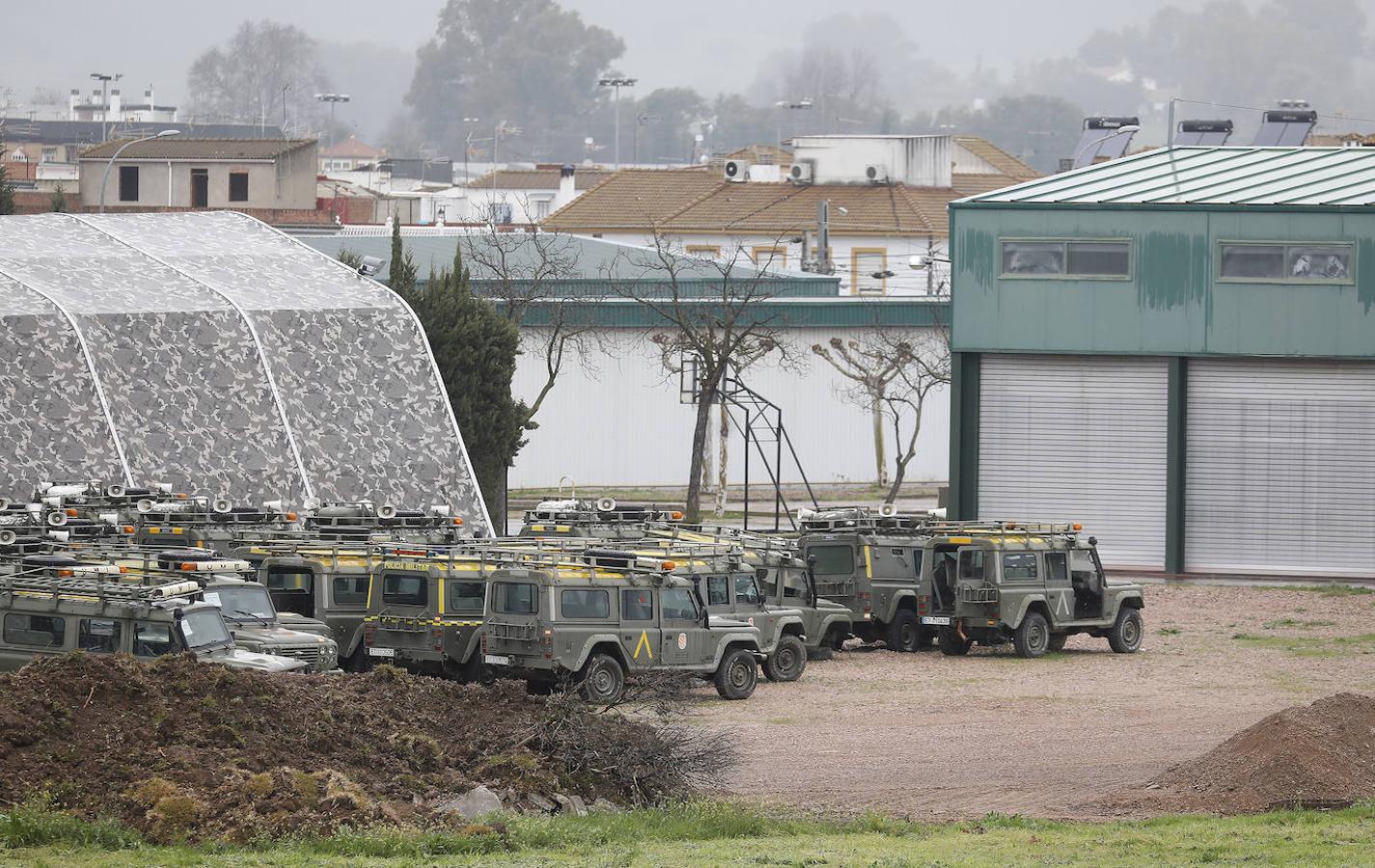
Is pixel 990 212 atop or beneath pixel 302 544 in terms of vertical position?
atop

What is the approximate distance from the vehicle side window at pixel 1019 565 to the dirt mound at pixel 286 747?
39.5 feet

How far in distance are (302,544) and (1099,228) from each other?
20.8 metres

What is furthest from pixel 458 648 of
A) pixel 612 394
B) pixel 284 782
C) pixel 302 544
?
pixel 612 394

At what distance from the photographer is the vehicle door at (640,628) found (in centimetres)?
2509

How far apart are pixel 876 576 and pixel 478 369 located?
1813 centimetres

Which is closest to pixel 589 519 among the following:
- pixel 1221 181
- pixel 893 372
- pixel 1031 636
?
pixel 1031 636

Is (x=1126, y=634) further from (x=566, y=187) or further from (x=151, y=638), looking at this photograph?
(x=566, y=187)

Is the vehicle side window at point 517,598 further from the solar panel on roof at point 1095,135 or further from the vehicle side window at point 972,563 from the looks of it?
the solar panel on roof at point 1095,135

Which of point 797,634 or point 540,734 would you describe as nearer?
point 540,734

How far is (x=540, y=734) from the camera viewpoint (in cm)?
1909

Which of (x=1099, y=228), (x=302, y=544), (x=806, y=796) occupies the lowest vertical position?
(x=806, y=796)

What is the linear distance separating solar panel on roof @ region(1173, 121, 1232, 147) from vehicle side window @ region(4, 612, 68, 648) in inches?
1416

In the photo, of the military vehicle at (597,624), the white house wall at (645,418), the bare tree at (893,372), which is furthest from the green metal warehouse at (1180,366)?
the military vehicle at (597,624)

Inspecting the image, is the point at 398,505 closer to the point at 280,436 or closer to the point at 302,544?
the point at 280,436
